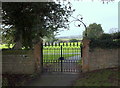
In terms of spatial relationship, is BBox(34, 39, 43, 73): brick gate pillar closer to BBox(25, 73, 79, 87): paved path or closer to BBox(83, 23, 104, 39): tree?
BBox(25, 73, 79, 87): paved path

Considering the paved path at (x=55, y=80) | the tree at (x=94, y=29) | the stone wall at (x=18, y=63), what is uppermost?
the tree at (x=94, y=29)

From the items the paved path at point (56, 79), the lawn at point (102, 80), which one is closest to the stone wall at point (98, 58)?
the lawn at point (102, 80)

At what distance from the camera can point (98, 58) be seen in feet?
27.9

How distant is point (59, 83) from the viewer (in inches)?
276

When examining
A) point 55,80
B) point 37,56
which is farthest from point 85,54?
point 37,56

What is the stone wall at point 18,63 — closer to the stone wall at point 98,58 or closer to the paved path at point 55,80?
the paved path at point 55,80

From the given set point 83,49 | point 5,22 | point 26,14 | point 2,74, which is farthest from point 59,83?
point 5,22

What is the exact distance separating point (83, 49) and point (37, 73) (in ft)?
8.62

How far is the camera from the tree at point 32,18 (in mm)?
7535

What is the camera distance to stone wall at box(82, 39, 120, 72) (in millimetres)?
8469

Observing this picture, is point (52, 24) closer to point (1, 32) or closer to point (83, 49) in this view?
point (83, 49)

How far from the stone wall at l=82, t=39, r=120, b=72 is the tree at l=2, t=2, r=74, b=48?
6.18 feet

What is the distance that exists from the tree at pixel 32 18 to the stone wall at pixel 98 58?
6.18 feet

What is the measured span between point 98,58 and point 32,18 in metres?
3.85
